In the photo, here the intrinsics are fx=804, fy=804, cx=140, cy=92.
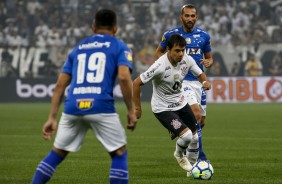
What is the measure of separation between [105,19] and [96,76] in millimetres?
589

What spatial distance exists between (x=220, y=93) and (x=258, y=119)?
28.9ft

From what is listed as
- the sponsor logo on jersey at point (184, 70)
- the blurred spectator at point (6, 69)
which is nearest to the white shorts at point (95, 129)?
the sponsor logo on jersey at point (184, 70)

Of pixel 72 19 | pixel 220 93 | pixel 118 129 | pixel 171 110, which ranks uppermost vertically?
pixel 118 129

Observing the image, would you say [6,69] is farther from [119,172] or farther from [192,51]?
[119,172]

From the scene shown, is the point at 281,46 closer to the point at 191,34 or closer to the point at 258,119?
the point at 258,119

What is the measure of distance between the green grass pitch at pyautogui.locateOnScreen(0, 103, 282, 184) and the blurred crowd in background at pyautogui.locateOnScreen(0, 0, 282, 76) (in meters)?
9.44

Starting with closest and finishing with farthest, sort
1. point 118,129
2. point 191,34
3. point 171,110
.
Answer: point 118,129
point 171,110
point 191,34

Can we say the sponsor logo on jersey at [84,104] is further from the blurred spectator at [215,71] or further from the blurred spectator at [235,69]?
the blurred spectator at [235,69]

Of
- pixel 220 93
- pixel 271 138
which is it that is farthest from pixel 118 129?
pixel 220 93

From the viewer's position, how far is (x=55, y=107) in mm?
8008

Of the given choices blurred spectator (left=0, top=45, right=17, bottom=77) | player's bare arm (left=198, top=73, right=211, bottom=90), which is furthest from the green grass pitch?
blurred spectator (left=0, top=45, right=17, bottom=77)

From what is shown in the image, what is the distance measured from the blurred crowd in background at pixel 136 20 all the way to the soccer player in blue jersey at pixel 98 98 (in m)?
25.7

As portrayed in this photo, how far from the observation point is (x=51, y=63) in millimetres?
33094

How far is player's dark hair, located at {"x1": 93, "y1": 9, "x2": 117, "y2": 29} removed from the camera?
7.96 meters
